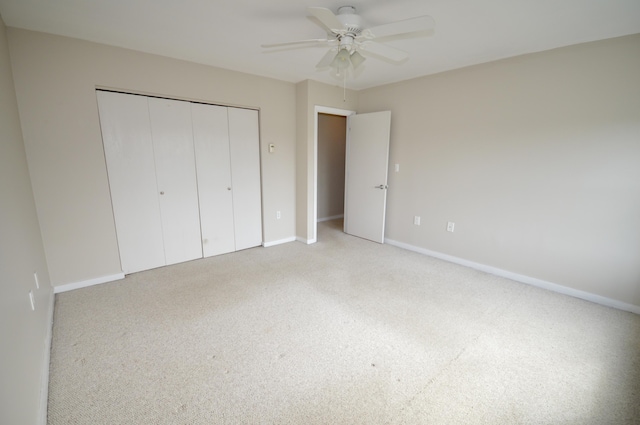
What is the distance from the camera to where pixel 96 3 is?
1.92 metres

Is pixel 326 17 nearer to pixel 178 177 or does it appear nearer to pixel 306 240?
pixel 178 177

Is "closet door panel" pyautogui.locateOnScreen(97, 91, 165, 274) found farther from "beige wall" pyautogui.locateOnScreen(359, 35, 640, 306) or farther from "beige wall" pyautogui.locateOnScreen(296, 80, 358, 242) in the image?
"beige wall" pyautogui.locateOnScreen(359, 35, 640, 306)

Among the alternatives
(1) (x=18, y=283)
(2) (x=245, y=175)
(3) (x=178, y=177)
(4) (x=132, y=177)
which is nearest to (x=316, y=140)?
(2) (x=245, y=175)

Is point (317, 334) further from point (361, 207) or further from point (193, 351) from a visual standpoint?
point (361, 207)

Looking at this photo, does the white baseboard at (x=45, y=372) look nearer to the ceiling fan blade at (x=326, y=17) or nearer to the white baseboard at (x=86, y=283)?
the white baseboard at (x=86, y=283)

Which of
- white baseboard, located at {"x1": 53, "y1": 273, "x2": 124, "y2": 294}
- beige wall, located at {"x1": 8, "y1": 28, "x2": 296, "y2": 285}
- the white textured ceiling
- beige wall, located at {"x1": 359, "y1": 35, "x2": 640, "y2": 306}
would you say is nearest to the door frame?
beige wall, located at {"x1": 359, "y1": 35, "x2": 640, "y2": 306}

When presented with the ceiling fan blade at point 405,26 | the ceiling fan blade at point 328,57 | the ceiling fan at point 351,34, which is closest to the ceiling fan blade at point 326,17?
the ceiling fan at point 351,34

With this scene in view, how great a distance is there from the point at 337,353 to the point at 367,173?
2.89 meters

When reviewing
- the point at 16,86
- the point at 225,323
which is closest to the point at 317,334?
the point at 225,323

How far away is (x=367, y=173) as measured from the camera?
4223 millimetres

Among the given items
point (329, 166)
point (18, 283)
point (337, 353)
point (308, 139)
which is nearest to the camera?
point (18, 283)

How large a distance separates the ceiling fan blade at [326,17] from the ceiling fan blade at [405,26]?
23 centimetres

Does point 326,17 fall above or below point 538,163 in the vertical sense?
above

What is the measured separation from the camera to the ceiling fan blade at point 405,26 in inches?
62.4
